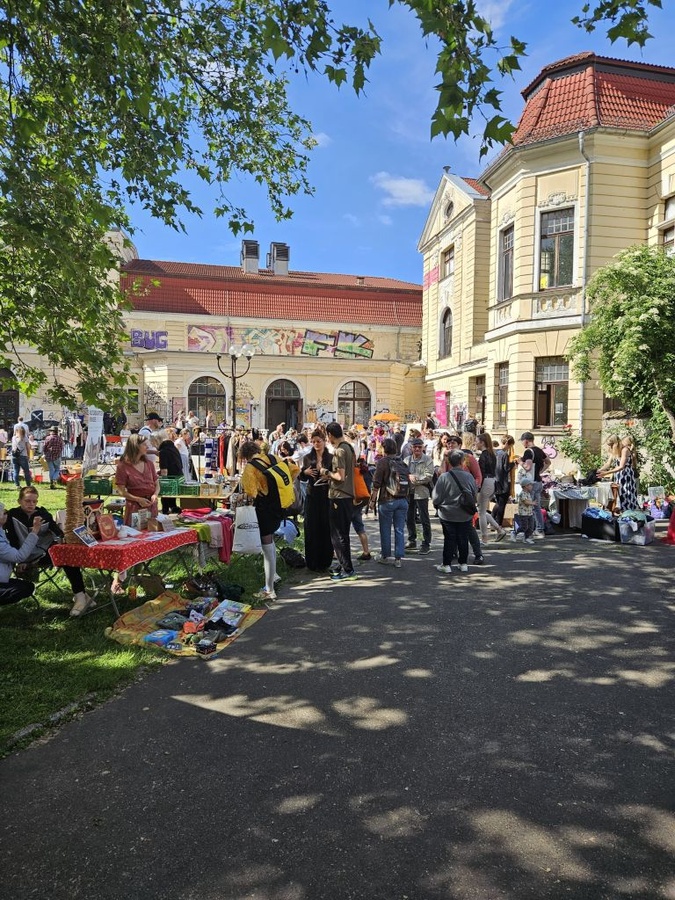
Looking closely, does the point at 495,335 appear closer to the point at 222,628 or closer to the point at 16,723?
the point at 222,628

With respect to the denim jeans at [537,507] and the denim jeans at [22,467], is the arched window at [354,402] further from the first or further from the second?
the denim jeans at [537,507]

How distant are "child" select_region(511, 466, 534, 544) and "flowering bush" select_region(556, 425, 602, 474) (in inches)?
304

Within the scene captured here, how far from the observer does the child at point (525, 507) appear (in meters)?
9.97

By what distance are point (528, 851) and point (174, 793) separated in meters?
1.87

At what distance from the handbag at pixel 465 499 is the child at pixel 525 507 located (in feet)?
8.36

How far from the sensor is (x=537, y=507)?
34.7ft

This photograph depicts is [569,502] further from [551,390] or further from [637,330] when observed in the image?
[551,390]

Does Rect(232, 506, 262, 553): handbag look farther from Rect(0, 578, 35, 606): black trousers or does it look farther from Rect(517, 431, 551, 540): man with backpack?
Rect(517, 431, 551, 540): man with backpack

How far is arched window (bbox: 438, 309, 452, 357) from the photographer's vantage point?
2801 cm

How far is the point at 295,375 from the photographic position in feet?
110

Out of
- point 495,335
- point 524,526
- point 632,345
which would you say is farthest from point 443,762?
point 495,335

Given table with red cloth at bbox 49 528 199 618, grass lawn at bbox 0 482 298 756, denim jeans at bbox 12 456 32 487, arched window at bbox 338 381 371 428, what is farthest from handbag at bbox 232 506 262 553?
arched window at bbox 338 381 371 428

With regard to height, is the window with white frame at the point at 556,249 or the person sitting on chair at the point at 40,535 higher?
the window with white frame at the point at 556,249

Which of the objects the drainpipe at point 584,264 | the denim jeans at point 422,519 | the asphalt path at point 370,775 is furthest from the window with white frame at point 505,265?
the asphalt path at point 370,775
